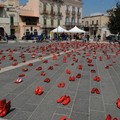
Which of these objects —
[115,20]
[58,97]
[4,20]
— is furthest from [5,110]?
[4,20]

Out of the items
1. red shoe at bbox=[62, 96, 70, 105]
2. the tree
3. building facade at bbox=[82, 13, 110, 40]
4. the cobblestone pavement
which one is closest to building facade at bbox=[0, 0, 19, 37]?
the tree

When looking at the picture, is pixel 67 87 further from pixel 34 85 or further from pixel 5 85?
pixel 5 85

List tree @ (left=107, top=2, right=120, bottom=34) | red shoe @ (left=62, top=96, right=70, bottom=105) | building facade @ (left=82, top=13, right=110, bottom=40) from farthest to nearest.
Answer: building facade @ (left=82, top=13, right=110, bottom=40), tree @ (left=107, top=2, right=120, bottom=34), red shoe @ (left=62, top=96, right=70, bottom=105)

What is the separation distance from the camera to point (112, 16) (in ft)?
115

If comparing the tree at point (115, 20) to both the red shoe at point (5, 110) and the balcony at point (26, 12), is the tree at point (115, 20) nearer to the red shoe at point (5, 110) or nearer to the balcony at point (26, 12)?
the balcony at point (26, 12)

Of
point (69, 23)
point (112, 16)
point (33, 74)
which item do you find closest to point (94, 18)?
point (69, 23)

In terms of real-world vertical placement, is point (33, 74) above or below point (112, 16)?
below

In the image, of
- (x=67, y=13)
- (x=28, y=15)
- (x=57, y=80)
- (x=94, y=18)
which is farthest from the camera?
(x=94, y=18)

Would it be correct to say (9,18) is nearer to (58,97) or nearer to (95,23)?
(95,23)

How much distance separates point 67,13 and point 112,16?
29144mm

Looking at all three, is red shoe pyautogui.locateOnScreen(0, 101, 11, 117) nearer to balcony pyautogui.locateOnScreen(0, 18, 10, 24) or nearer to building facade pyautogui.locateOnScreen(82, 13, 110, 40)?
balcony pyautogui.locateOnScreen(0, 18, 10, 24)

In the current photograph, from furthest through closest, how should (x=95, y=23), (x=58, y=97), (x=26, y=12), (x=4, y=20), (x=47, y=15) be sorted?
(x=95, y=23), (x=47, y=15), (x=26, y=12), (x=4, y=20), (x=58, y=97)

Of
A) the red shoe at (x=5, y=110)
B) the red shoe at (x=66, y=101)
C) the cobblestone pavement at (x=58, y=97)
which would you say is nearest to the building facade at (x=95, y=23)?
the cobblestone pavement at (x=58, y=97)

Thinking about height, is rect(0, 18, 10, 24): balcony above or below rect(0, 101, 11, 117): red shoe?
above
